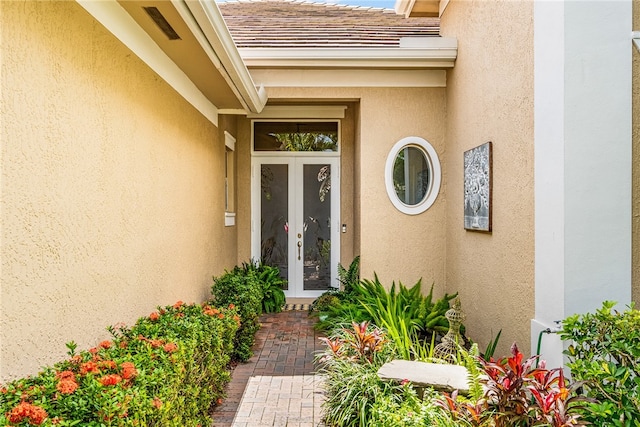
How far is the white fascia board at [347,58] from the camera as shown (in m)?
6.43

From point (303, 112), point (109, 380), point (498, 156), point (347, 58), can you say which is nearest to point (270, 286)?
point (303, 112)

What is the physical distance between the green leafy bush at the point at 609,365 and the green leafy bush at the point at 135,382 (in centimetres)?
223

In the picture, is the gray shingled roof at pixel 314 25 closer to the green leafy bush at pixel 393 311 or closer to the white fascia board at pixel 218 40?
the white fascia board at pixel 218 40

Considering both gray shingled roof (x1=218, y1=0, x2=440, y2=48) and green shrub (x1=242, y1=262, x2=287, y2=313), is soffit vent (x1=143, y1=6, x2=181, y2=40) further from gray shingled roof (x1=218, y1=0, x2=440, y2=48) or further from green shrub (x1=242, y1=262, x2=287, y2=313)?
green shrub (x1=242, y1=262, x2=287, y2=313)

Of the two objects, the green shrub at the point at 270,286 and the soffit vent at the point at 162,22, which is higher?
the soffit vent at the point at 162,22

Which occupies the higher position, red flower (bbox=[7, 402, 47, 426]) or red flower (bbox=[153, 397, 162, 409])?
red flower (bbox=[7, 402, 47, 426])

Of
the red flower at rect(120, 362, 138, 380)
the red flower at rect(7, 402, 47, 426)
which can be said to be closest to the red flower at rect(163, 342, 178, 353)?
the red flower at rect(120, 362, 138, 380)

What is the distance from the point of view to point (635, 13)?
3.41 m

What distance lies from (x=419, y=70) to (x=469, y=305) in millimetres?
3562

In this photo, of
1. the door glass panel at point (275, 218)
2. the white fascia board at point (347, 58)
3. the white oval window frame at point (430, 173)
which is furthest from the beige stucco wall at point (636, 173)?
the door glass panel at point (275, 218)

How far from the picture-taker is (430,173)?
6.87m

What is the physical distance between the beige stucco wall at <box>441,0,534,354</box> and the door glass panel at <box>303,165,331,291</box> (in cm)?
301

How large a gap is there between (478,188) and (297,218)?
4318mm

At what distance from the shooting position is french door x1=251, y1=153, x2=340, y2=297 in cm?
885
